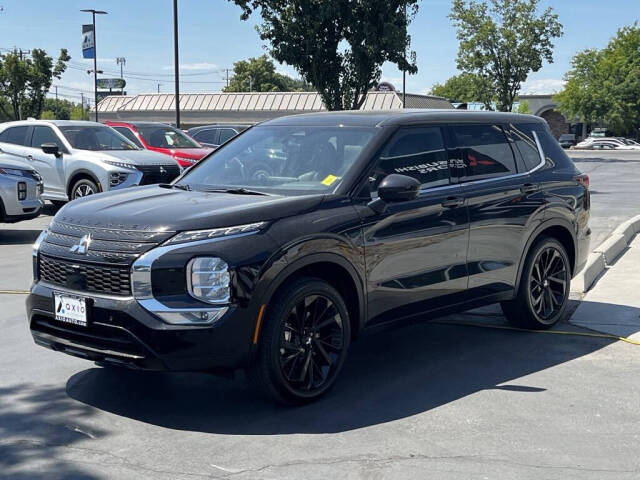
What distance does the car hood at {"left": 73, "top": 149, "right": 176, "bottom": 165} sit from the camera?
1496 centimetres

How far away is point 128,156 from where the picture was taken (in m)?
15.1

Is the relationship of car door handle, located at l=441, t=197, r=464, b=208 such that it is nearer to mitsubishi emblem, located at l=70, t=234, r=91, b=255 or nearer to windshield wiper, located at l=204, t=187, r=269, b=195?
windshield wiper, located at l=204, t=187, r=269, b=195

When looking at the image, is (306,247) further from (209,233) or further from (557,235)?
(557,235)

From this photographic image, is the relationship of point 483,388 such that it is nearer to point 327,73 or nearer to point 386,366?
point 386,366

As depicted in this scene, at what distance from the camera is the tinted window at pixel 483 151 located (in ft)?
20.9

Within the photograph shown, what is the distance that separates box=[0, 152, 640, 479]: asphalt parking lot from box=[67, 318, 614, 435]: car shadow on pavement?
1 centimetres

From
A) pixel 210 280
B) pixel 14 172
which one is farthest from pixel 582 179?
pixel 14 172

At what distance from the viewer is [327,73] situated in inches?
1075

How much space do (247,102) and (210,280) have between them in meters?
60.5

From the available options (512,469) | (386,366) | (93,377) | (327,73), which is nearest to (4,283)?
(93,377)

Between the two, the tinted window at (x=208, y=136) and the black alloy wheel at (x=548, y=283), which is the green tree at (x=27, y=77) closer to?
the tinted window at (x=208, y=136)

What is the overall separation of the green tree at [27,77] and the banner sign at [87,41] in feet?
6.35

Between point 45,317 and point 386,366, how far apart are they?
2.35 meters

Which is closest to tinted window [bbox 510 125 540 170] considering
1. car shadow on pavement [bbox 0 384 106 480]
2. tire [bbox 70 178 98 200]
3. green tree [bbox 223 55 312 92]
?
car shadow on pavement [bbox 0 384 106 480]
